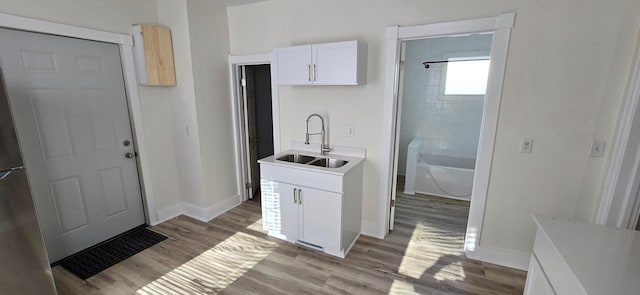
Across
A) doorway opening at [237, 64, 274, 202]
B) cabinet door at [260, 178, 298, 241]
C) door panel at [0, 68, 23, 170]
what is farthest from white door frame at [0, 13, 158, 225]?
cabinet door at [260, 178, 298, 241]

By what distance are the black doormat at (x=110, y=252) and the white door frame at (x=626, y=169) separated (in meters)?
3.88

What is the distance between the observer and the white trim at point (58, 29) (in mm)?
1953

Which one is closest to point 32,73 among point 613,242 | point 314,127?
point 314,127

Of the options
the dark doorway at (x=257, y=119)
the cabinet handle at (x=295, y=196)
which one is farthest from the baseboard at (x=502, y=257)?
the dark doorway at (x=257, y=119)

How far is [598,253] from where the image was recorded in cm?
115

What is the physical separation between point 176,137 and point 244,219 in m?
1.29

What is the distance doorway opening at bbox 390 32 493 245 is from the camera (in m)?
3.85

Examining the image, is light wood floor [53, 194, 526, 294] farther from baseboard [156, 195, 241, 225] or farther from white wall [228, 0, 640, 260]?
white wall [228, 0, 640, 260]

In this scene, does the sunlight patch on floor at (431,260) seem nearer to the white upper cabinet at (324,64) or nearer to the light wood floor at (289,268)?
the light wood floor at (289,268)

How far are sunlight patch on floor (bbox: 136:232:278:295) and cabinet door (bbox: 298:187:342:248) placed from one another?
1.47 feet

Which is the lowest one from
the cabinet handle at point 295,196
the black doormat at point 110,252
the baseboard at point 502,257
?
the black doormat at point 110,252

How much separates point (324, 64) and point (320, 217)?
142cm

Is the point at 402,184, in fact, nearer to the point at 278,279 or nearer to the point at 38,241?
the point at 278,279

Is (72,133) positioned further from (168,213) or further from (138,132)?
(168,213)
